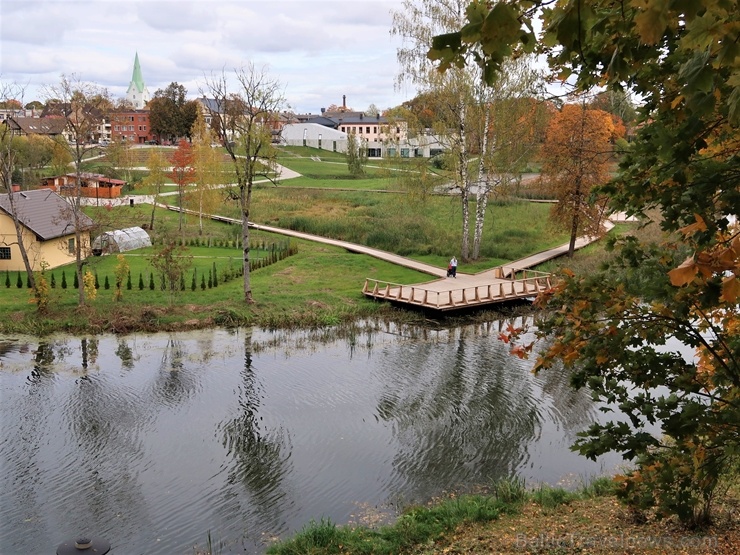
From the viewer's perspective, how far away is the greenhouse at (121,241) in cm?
3228

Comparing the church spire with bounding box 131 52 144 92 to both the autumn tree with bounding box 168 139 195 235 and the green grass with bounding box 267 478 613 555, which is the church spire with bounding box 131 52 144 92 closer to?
the autumn tree with bounding box 168 139 195 235

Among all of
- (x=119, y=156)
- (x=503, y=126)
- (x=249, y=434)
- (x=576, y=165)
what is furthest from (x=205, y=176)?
(x=249, y=434)

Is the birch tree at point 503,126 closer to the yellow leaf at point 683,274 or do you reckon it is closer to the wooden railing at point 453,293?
the wooden railing at point 453,293

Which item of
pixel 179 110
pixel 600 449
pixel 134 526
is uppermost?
pixel 179 110

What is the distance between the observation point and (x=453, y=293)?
83.2 ft

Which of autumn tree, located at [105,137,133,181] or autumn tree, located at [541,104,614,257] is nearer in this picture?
autumn tree, located at [541,104,614,257]

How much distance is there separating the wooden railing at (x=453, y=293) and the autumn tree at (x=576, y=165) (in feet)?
22.5

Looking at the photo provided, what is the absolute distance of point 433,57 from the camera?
110 inches

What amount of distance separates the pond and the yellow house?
29.3 ft

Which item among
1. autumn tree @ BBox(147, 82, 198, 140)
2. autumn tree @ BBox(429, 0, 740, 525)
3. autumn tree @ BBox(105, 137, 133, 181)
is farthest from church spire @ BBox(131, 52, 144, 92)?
autumn tree @ BBox(429, 0, 740, 525)

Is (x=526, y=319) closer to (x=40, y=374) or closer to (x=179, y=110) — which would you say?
(x=40, y=374)

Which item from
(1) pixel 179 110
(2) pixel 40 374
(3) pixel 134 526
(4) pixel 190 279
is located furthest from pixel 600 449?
(1) pixel 179 110

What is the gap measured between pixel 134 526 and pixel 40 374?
819 cm

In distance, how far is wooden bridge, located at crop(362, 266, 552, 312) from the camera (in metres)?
A: 24.0
